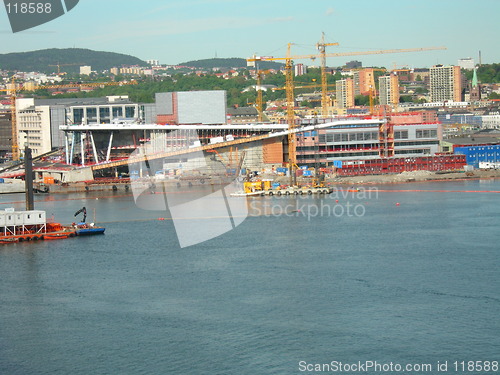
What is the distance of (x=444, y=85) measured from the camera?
52.2 m

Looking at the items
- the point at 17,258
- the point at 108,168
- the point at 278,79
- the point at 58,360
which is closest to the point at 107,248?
the point at 17,258

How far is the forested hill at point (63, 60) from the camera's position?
77.4m

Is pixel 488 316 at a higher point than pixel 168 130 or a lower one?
lower

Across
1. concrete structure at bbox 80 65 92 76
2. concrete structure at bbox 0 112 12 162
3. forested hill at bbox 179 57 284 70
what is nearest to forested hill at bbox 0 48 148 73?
concrete structure at bbox 80 65 92 76

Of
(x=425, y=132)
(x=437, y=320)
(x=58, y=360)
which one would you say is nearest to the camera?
(x=58, y=360)

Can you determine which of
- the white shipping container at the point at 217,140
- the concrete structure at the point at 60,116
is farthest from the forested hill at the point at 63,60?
the white shipping container at the point at 217,140

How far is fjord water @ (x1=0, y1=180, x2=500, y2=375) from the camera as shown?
6609 mm

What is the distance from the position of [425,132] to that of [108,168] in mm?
7726

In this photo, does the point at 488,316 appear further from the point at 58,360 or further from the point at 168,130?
the point at 168,130

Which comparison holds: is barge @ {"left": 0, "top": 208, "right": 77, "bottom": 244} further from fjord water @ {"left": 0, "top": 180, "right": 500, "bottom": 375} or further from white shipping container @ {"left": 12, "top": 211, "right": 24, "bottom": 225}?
fjord water @ {"left": 0, "top": 180, "right": 500, "bottom": 375}

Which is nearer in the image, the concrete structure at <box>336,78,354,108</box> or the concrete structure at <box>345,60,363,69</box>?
the concrete structure at <box>336,78,354,108</box>

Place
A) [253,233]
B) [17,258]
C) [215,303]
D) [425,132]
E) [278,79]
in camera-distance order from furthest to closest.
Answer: [278,79] < [425,132] < [253,233] < [17,258] < [215,303]

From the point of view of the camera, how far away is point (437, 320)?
7.23 metres

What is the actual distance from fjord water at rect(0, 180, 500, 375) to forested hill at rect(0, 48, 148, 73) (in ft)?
218
